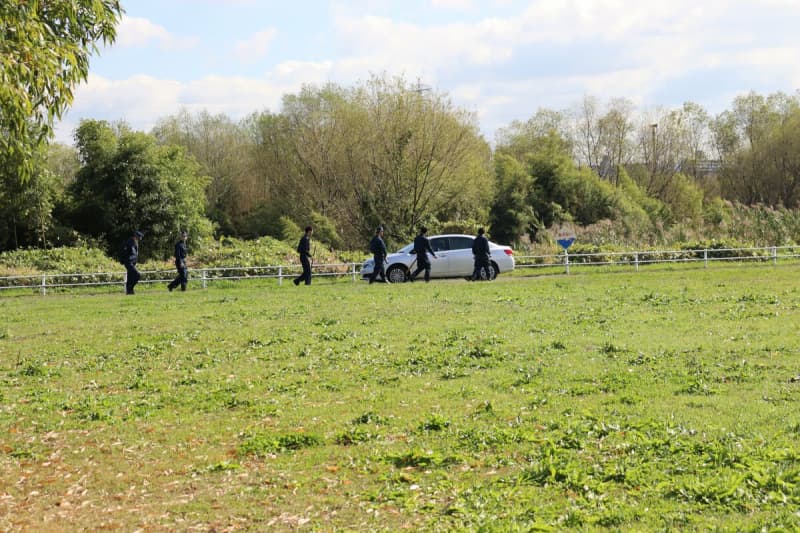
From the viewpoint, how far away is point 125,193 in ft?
140

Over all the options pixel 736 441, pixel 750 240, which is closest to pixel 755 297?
pixel 736 441

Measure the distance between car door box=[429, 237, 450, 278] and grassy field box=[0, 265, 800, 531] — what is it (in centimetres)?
1148

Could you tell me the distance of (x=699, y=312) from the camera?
1589 cm

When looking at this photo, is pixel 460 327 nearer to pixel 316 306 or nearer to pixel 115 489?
pixel 316 306

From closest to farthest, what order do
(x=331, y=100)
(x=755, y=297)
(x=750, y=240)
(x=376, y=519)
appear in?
(x=376, y=519), (x=755, y=297), (x=750, y=240), (x=331, y=100)

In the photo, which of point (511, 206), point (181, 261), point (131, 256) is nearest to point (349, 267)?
point (181, 261)

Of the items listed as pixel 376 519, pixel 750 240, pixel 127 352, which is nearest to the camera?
pixel 376 519

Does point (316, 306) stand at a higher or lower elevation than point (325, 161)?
lower

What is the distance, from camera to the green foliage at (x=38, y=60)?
8.86 m

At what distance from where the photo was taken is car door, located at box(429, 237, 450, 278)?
28703mm

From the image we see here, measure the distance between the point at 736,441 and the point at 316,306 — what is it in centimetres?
1414

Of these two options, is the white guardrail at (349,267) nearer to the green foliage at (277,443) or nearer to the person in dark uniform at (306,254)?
the person in dark uniform at (306,254)

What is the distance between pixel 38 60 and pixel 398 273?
20.0 meters

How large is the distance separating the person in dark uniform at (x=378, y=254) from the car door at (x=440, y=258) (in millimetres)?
2008
